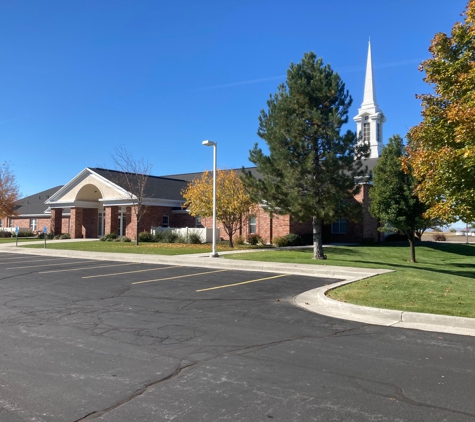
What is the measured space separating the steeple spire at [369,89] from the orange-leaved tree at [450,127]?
1383 inches

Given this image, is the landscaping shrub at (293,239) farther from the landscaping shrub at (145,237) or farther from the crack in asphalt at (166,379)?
the crack in asphalt at (166,379)

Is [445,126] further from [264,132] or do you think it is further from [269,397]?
[264,132]

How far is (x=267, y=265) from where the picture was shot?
1614 centimetres

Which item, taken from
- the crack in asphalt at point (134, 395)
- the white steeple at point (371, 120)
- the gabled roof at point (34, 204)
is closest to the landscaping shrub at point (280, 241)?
the white steeple at point (371, 120)

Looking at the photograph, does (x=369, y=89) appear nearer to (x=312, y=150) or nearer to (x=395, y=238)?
(x=395, y=238)

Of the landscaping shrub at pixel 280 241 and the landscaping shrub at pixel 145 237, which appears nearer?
the landscaping shrub at pixel 280 241

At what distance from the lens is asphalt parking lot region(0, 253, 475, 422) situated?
3.99 m

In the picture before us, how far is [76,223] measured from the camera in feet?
131

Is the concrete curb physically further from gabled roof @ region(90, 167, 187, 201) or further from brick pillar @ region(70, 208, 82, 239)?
brick pillar @ region(70, 208, 82, 239)

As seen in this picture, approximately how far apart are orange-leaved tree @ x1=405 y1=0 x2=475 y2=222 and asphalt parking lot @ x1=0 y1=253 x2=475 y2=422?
3.96 meters

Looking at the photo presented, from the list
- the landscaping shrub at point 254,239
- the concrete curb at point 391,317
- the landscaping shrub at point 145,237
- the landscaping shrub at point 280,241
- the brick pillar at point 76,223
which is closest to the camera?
the concrete curb at point 391,317

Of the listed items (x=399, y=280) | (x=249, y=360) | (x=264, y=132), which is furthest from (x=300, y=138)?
(x=249, y=360)

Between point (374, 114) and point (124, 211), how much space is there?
26.7 metres

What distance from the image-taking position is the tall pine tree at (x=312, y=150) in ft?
61.0
